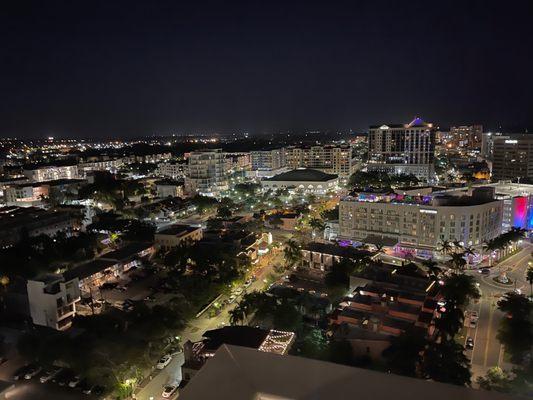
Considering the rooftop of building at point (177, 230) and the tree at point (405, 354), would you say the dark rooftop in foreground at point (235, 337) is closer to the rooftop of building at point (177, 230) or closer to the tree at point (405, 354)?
the tree at point (405, 354)

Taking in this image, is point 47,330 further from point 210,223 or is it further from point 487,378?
point 210,223

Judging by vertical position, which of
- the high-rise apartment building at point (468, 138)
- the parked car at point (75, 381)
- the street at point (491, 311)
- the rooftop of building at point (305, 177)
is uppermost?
the high-rise apartment building at point (468, 138)

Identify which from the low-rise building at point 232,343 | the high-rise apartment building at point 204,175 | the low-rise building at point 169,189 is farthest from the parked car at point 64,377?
→ the high-rise apartment building at point 204,175

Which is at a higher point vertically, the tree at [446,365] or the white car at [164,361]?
the tree at [446,365]

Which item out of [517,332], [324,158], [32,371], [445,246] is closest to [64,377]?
[32,371]

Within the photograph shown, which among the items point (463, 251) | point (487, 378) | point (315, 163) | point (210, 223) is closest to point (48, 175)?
point (210, 223)

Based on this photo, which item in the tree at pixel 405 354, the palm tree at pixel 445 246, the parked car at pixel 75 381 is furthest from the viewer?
the palm tree at pixel 445 246

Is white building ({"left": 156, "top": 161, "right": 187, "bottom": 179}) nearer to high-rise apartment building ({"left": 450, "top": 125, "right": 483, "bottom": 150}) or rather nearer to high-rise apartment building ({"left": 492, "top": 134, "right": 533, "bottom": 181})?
high-rise apartment building ({"left": 492, "top": 134, "right": 533, "bottom": 181})
